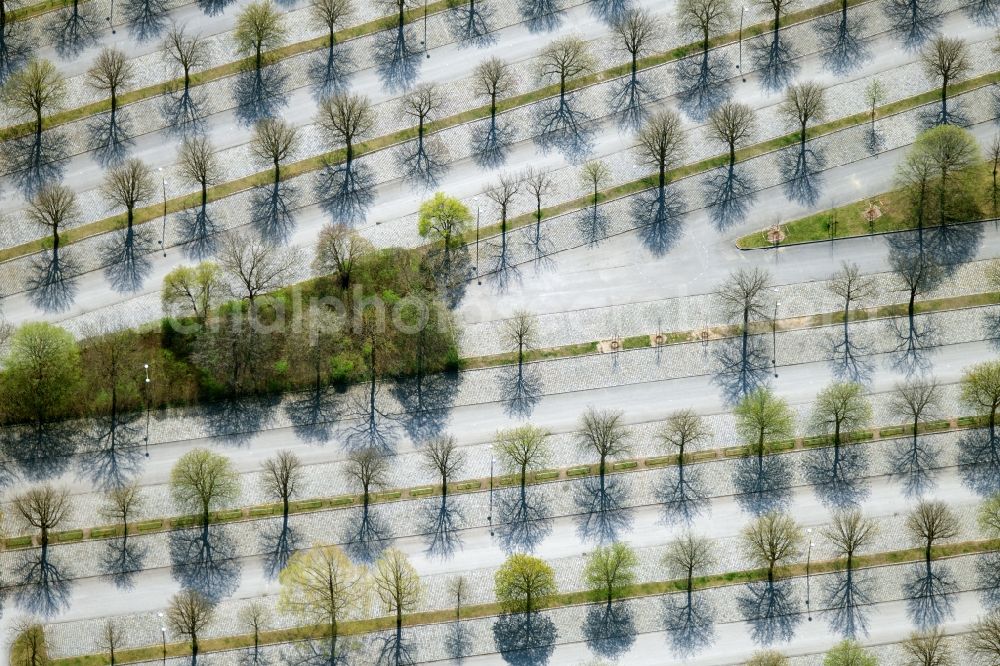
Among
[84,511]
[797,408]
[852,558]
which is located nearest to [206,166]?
[84,511]

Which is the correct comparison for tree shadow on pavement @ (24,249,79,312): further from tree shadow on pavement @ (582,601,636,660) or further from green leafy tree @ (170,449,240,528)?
tree shadow on pavement @ (582,601,636,660)

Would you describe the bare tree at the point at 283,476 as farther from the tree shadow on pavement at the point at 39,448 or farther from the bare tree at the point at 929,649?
the bare tree at the point at 929,649

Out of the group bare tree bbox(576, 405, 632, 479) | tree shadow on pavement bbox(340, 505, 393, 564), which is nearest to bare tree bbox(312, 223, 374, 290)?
tree shadow on pavement bbox(340, 505, 393, 564)

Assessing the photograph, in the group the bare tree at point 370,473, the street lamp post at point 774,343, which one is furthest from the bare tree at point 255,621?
the street lamp post at point 774,343

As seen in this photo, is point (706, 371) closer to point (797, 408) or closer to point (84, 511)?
point (797, 408)

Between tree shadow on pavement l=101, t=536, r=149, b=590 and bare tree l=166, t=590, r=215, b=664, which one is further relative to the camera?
tree shadow on pavement l=101, t=536, r=149, b=590

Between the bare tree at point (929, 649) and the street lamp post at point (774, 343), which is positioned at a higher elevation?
the street lamp post at point (774, 343)

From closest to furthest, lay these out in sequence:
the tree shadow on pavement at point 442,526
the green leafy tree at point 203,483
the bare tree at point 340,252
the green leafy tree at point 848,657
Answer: the green leafy tree at point 848,657, the green leafy tree at point 203,483, the tree shadow on pavement at point 442,526, the bare tree at point 340,252
